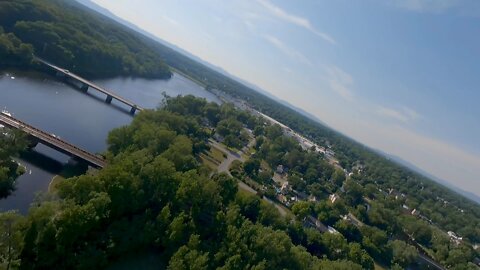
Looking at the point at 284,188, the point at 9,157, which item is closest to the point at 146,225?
the point at 9,157

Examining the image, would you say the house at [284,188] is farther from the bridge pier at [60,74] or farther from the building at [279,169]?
the bridge pier at [60,74]

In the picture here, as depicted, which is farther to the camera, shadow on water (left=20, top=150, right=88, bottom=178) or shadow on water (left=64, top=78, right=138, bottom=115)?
shadow on water (left=64, top=78, right=138, bottom=115)

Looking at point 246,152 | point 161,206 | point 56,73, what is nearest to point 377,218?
point 246,152

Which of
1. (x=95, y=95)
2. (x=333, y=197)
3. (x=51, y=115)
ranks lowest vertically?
(x=95, y=95)

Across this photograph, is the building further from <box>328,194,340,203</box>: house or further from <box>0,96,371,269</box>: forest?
<box>0,96,371,269</box>: forest

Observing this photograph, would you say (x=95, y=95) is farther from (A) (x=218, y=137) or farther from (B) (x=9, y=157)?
(B) (x=9, y=157)

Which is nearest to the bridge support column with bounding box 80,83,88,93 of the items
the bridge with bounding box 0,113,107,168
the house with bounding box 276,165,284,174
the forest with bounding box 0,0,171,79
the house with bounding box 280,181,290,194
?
the forest with bounding box 0,0,171,79

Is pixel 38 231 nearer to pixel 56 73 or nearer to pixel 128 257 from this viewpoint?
pixel 128 257

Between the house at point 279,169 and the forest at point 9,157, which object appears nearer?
the forest at point 9,157

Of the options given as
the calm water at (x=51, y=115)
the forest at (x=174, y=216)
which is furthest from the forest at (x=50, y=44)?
the calm water at (x=51, y=115)
